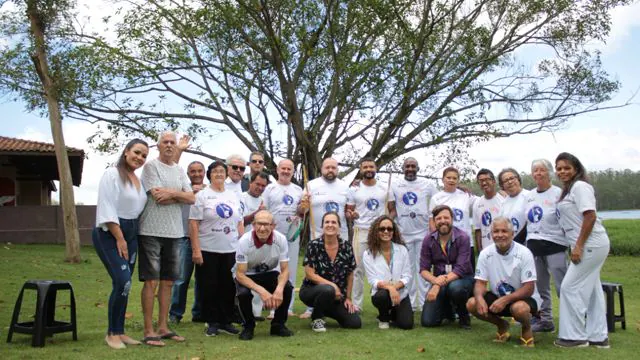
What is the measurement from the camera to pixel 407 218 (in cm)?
793

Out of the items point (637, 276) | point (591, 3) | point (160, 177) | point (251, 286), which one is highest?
point (591, 3)

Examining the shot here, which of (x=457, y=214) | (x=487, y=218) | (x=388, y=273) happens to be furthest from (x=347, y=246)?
(x=487, y=218)

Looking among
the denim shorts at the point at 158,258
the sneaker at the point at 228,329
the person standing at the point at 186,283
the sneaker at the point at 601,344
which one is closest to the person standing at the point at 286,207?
the person standing at the point at 186,283

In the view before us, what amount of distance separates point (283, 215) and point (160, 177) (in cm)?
217

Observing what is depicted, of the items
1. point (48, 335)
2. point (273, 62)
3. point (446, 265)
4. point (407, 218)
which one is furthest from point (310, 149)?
point (48, 335)

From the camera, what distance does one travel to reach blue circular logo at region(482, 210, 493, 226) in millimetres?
7500

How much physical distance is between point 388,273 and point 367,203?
1.18 meters

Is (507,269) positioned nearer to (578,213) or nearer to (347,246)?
(578,213)

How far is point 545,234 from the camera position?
643cm

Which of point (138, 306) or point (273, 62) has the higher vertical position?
point (273, 62)

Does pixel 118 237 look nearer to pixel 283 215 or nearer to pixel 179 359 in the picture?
pixel 179 359

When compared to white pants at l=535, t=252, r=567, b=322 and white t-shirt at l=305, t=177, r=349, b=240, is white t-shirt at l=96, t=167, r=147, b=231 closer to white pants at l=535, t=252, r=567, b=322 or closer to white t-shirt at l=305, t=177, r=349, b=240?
white t-shirt at l=305, t=177, r=349, b=240

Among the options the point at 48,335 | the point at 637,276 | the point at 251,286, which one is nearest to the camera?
the point at 48,335

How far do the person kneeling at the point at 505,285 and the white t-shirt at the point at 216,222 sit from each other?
95.8 inches
